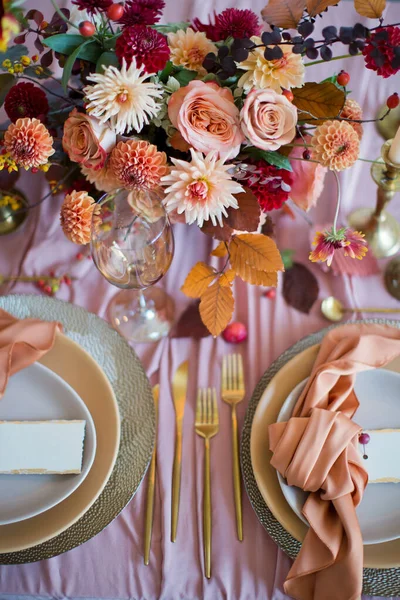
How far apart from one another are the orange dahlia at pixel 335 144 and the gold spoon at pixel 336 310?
0.84 ft

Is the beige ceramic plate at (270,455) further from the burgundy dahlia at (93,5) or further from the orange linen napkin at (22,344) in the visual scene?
the burgundy dahlia at (93,5)

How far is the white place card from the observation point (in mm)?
601

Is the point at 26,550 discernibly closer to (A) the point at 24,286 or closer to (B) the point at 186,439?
(B) the point at 186,439

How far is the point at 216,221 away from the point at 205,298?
107mm

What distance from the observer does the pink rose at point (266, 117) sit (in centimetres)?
52

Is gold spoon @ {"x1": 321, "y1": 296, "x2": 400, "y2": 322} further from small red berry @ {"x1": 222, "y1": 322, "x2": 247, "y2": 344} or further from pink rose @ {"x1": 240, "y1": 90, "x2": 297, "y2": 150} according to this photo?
pink rose @ {"x1": 240, "y1": 90, "x2": 297, "y2": 150}

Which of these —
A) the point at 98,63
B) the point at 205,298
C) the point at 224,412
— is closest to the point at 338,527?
the point at 224,412

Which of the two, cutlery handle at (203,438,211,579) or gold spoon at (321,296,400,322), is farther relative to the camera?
gold spoon at (321,296,400,322)

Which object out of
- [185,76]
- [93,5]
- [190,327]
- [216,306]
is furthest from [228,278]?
[93,5]

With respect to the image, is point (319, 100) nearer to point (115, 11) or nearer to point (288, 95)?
point (288, 95)

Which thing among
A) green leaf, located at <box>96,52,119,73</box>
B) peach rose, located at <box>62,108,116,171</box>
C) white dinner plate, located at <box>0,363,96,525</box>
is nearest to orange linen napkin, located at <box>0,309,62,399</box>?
white dinner plate, located at <box>0,363,96,525</box>

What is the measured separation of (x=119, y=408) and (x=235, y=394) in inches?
6.4

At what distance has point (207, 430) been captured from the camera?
2.23 ft

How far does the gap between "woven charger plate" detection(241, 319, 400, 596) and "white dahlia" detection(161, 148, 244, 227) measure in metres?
0.24
